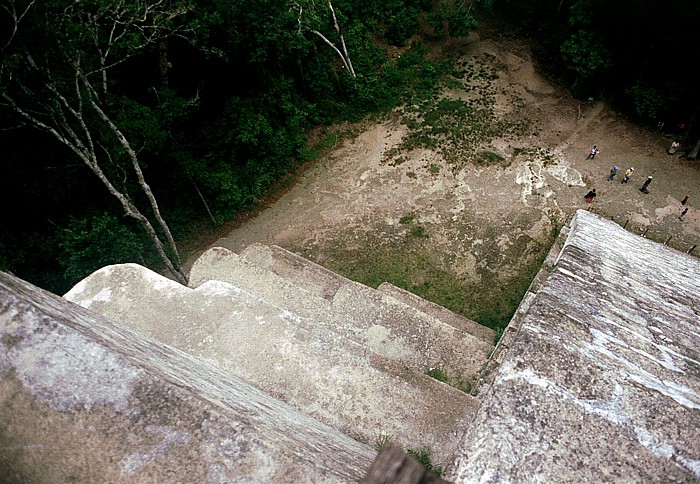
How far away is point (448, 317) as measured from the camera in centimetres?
865

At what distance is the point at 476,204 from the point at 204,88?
9.25 m

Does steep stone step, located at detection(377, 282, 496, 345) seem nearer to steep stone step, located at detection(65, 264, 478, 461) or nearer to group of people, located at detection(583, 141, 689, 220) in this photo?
steep stone step, located at detection(65, 264, 478, 461)

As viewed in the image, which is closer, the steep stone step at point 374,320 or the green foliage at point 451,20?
the steep stone step at point 374,320

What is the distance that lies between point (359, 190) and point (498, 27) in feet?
37.5

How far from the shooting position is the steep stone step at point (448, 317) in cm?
823

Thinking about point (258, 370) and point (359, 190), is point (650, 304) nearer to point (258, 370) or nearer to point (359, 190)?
point (258, 370)

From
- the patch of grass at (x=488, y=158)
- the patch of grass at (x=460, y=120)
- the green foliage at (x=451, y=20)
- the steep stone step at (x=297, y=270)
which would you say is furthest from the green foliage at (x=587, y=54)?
the steep stone step at (x=297, y=270)

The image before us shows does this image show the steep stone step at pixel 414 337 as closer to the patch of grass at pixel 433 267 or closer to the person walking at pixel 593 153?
the patch of grass at pixel 433 267

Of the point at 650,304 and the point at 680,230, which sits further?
the point at 680,230

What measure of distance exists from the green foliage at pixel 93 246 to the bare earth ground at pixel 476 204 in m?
2.85

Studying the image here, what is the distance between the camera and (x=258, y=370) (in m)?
4.68

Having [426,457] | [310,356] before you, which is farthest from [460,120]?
[426,457]

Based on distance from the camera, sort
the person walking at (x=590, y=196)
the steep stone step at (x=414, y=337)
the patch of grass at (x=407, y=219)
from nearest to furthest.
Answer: the steep stone step at (x=414, y=337), the person walking at (x=590, y=196), the patch of grass at (x=407, y=219)

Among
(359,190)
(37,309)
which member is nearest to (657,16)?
(359,190)
